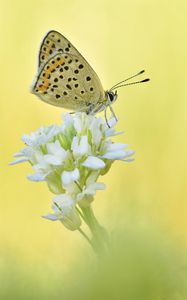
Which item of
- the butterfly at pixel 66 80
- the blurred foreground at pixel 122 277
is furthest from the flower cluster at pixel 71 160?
the blurred foreground at pixel 122 277

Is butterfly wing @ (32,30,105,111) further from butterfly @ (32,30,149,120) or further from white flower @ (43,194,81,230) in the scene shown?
white flower @ (43,194,81,230)

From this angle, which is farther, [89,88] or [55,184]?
[89,88]

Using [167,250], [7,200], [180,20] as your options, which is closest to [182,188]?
[7,200]

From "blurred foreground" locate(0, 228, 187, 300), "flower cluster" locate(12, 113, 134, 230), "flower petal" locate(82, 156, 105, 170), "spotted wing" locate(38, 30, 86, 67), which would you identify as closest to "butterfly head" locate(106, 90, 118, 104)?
"spotted wing" locate(38, 30, 86, 67)

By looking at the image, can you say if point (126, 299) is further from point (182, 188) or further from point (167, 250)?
point (182, 188)

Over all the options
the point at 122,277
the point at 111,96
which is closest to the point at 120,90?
the point at 111,96

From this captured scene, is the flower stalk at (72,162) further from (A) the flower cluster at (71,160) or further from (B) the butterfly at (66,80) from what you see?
(B) the butterfly at (66,80)
